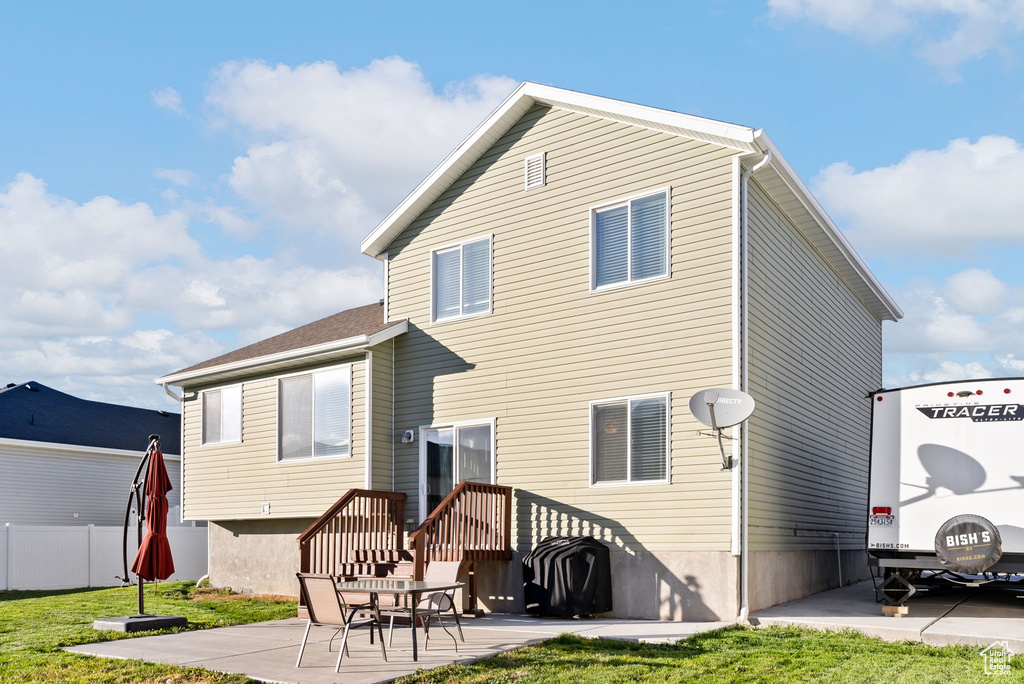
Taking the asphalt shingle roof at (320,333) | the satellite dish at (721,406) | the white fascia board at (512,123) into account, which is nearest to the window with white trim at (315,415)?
the asphalt shingle roof at (320,333)

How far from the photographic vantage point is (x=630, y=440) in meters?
11.6

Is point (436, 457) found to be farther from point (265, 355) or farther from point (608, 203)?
point (608, 203)

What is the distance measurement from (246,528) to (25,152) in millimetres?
7253

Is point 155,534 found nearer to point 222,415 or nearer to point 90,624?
point 90,624

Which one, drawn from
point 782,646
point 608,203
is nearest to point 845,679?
point 782,646

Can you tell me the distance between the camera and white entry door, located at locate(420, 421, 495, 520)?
514 inches

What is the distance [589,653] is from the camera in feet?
26.9

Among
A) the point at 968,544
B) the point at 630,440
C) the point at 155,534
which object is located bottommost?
the point at 155,534

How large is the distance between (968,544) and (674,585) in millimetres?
3270

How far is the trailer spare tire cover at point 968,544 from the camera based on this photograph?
9602mm

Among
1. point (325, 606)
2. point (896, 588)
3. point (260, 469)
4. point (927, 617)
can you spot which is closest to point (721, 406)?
point (896, 588)

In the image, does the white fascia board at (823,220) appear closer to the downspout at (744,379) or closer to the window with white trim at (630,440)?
the downspout at (744,379)

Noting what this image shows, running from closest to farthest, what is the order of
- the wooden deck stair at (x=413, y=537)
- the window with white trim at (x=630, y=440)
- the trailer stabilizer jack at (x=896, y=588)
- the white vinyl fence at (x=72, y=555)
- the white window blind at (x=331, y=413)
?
the trailer stabilizer jack at (x=896, y=588)
the wooden deck stair at (x=413, y=537)
the window with white trim at (x=630, y=440)
the white window blind at (x=331, y=413)
the white vinyl fence at (x=72, y=555)

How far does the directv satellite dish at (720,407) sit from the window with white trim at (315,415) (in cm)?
594
